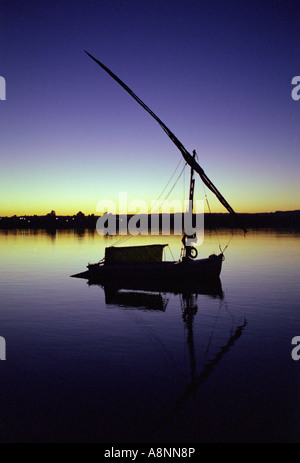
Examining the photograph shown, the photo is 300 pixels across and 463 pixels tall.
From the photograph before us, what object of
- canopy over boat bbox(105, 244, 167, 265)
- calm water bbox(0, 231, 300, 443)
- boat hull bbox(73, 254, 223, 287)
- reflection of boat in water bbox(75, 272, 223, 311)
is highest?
canopy over boat bbox(105, 244, 167, 265)

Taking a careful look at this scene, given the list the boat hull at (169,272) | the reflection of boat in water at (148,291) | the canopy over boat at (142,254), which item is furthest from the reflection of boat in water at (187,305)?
the canopy over boat at (142,254)

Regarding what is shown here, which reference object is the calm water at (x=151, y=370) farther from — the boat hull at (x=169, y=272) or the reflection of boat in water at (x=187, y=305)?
the boat hull at (x=169, y=272)

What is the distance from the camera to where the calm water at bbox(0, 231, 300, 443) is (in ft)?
38.6

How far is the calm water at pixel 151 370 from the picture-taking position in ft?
38.6

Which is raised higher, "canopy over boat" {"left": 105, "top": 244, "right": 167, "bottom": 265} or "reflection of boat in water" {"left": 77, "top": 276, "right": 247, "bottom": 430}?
"canopy over boat" {"left": 105, "top": 244, "right": 167, "bottom": 265}

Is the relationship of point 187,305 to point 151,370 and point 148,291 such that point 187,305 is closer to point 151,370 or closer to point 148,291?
point 148,291

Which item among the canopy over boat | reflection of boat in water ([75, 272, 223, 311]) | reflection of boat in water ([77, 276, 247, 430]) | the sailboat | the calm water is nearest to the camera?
the calm water

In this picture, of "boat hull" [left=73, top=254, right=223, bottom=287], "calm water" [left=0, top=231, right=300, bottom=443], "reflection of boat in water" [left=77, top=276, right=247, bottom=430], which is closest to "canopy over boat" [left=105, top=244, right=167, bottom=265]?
"boat hull" [left=73, top=254, right=223, bottom=287]

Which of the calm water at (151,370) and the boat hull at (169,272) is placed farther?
the boat hull at (169,272)

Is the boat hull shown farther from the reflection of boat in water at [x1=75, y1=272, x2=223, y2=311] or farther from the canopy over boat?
the canopy over boat

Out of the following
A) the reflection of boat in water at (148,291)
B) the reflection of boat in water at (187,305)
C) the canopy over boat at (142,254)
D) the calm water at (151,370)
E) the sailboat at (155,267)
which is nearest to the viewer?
the calm water at (151,370)
